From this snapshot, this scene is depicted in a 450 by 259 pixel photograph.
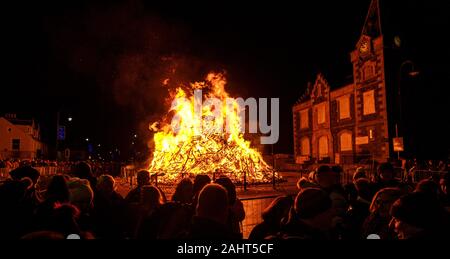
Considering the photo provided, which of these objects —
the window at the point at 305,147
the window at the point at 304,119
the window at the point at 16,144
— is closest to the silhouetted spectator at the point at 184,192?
the window at the point at 305,147

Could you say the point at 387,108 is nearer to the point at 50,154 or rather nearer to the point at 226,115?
the point at 226,115

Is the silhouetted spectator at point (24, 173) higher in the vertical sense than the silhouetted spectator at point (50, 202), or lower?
higher

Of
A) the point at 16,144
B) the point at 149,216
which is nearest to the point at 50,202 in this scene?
the point at 149,216

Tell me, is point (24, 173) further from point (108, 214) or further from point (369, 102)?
point (369, 102)

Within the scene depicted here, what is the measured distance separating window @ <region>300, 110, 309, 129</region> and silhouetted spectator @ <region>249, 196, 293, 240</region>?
39643 millimetres

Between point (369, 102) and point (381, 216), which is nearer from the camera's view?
point (381, 216)

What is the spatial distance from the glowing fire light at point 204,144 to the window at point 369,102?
12399mm

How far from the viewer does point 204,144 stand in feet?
73.3

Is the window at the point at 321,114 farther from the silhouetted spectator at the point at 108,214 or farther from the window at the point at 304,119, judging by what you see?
the silhouetted spectator at the point at 108,214

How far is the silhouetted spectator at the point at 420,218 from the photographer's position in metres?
3.12

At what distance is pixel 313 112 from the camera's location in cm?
4153

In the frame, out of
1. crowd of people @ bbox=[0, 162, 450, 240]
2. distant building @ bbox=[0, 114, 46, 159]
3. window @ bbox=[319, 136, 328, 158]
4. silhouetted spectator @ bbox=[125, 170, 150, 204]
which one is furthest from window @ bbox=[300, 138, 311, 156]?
distant building @ bbox=[0, 114, 46, 159]

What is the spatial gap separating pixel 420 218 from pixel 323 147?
121 ft

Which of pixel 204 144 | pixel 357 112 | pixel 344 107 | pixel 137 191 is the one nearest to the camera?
pixel 137 191
